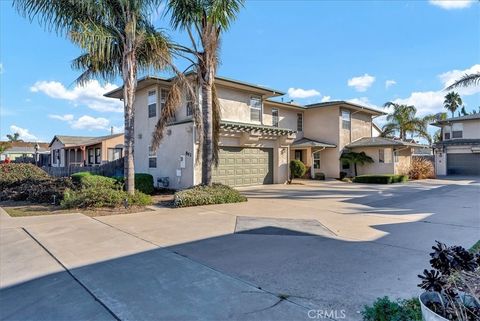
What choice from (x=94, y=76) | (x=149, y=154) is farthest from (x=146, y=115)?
(x=94, y=76)

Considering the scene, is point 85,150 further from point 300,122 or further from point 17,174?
point 300,122

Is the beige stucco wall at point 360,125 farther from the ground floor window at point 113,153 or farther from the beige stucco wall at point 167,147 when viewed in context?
the ground floor window at point 113,153

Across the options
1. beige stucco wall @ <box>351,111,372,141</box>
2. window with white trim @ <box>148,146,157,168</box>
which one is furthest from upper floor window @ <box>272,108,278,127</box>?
window with white trim @ <box>148,146,157,168</box>

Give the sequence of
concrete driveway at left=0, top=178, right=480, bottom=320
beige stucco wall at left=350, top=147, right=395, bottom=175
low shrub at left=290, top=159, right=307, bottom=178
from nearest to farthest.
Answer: concrete driveway at left=0, top=178, right=480, bottom=320, low shrub at left=290, top=159, right=307, bottom=178, beige stucco wall at left=350, top=147, right=395, bottom=175

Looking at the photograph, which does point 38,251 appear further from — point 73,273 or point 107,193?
point 107,193

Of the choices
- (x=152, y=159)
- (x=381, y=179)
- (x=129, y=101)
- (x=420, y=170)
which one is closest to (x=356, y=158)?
(x=381, y=179)

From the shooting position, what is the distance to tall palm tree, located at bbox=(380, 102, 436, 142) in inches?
1236

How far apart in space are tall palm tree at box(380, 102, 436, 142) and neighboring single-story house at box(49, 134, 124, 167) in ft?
92.4

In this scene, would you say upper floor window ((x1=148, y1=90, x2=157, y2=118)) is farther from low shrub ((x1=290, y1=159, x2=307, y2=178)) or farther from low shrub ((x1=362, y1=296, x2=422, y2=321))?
low shrub ((x1=362, y1=296, x2=422, y2=321))

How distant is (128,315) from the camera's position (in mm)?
3459

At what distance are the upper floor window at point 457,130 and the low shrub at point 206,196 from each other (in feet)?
98.6

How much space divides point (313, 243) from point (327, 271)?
168cm

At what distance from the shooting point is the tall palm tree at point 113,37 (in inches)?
412

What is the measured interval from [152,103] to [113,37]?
7029 millimetres
